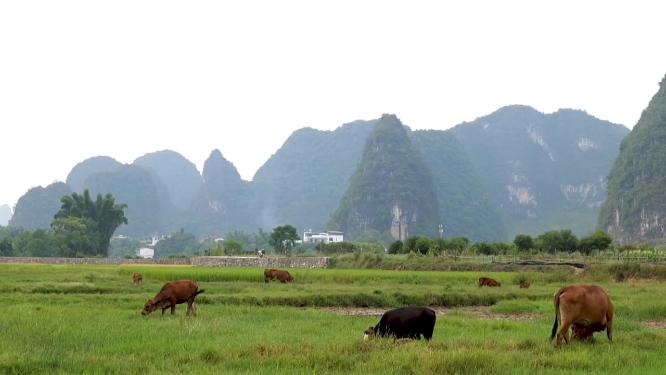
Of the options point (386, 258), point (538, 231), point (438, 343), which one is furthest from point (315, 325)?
point (538, 231)

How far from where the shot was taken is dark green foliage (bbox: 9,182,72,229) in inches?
6152

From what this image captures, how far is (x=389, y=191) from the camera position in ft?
520

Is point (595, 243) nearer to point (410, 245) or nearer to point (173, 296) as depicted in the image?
point (410, 245)

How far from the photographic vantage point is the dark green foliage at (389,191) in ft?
516

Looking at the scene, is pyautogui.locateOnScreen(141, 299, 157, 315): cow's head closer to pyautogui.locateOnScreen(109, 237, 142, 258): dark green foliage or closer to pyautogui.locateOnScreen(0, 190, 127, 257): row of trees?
pyautogui.locateOnScreen(0, 190, 127, 257): row of trees

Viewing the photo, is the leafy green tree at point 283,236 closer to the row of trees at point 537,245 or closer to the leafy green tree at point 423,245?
the row of trees at point 537,245

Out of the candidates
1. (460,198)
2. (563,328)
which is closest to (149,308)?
(563,328)

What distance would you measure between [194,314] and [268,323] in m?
2.05

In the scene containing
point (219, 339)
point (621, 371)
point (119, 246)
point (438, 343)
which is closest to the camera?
point (621, 371)

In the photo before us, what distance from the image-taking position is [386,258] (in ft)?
146

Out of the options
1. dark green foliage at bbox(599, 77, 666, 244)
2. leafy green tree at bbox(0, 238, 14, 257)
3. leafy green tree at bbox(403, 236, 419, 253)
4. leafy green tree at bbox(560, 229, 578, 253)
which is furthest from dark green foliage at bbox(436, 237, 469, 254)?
dark green foliage at bbox(599, 77, 666, 244)

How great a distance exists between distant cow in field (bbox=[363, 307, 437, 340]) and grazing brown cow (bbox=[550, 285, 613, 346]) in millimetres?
1815

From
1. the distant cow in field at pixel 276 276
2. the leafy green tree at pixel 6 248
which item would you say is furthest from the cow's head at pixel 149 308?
the leafy green tree at pixel 6 248

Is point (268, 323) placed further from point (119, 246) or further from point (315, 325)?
point (119, 246)
